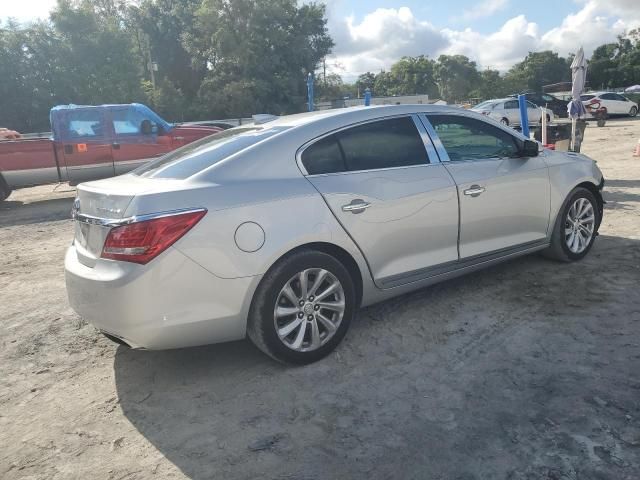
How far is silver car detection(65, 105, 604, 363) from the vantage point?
3031 mm

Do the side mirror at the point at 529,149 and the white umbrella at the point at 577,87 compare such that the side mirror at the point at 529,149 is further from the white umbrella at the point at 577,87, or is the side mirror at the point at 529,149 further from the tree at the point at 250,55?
the tree at the point at 250,55

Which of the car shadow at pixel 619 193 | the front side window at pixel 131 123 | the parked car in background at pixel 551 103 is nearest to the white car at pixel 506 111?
the parked car in background at pixel 551 103

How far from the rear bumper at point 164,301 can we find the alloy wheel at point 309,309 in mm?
252

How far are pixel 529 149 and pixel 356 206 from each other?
1898mm

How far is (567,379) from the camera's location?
123 inches

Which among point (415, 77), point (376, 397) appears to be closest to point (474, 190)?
point (376, 397)

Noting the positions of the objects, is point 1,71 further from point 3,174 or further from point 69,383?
point 69,383

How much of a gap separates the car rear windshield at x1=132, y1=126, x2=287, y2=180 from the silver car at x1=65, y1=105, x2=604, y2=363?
0.06 ft

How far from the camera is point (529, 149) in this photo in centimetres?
458

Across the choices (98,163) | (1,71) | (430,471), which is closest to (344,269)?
(430,471)

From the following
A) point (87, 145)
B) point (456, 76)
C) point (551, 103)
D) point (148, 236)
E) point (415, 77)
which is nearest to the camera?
point (148, 236)

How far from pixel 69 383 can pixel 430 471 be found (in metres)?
2.37

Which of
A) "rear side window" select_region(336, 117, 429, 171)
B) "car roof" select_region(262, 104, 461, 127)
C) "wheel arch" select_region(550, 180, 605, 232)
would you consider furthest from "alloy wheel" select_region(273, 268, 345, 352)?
"wheel arch" select_region(550, 180, 605, 232)

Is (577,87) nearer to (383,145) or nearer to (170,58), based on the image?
(383,145)
